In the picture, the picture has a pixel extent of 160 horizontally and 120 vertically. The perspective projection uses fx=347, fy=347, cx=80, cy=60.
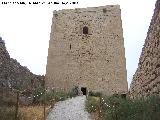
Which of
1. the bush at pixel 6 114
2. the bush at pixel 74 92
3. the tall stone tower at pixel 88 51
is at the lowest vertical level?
the bush at pixel 6 114

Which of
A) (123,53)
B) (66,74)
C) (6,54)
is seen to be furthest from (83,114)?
(123,53)

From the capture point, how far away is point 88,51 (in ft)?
95.1

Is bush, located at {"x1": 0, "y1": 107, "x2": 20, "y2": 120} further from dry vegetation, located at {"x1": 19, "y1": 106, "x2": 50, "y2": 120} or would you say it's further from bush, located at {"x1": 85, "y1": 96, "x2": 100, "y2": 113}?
bush, located at {"x1": 85, "y1": 96, "x2": 100, "y2": 113}

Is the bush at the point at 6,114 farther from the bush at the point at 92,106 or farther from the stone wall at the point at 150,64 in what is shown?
the stone wall at the point at 150,64

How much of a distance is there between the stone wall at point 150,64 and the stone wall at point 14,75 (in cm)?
1212

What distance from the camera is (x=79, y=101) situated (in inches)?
749

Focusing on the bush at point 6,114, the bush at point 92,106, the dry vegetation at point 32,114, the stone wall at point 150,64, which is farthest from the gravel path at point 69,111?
the stone wall at point 150,64

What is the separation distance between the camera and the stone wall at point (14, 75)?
19266mm

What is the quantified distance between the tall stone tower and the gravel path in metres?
8.95

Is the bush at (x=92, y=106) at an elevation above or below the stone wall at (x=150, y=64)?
below

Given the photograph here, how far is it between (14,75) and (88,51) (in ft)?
29.5

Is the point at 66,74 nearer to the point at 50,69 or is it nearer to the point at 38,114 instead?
the point at 50,69

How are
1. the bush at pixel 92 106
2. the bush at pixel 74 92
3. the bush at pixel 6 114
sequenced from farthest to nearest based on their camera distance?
the bush at pixel 74 92 → the bush at pixel 92 106 → the bush at pixel 6 114

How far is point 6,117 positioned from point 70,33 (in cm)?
1785
